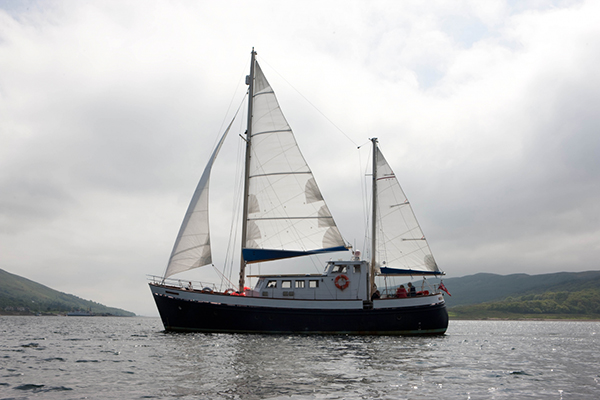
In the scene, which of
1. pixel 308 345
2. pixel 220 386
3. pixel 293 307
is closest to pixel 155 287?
pixel 293 307

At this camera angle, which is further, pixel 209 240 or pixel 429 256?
pixel 429 256

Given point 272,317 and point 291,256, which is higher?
point 291,256

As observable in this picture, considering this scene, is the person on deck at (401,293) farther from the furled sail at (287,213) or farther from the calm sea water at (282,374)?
the calm sea water at (282,374)

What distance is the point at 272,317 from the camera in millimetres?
32531

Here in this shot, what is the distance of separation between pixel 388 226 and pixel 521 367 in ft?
62.0

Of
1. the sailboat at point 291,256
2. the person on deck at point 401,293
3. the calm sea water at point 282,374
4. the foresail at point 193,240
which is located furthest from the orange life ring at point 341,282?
the calm sea water at point 282,374

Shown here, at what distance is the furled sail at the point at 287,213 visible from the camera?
35.3 meters

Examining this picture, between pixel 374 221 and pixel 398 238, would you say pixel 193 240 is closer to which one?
pixel 374 221

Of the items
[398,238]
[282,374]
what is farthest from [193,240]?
[282,374]

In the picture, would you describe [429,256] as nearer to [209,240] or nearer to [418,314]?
[418,314]

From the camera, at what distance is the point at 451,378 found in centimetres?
1579

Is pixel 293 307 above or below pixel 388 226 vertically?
below

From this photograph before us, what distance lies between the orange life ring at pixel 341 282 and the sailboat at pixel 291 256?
8 centimetres

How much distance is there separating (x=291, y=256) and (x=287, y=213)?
138 inches
